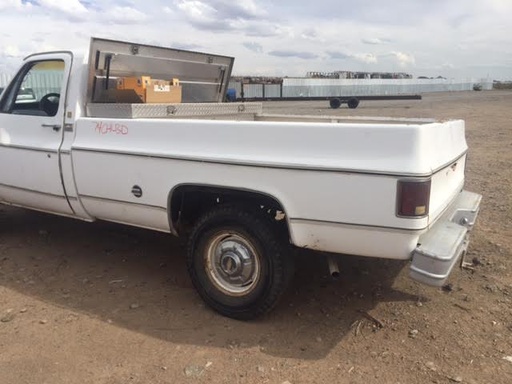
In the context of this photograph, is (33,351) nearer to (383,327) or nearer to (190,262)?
(190,262)

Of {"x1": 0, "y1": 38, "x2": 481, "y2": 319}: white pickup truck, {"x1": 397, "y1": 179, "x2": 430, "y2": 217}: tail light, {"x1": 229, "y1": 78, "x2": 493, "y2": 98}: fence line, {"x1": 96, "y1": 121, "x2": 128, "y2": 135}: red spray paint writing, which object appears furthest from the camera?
{"x1": 229, "y1": 78, "x2": 493, "y2": 98}: fence line

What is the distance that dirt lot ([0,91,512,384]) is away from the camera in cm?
321

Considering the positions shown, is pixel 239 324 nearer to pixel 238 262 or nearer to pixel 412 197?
pixel 238 262

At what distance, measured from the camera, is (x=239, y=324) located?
3.80 metres

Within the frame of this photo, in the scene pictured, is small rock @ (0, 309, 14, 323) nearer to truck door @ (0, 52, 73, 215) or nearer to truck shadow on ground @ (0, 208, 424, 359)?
truck shadow on ground @ (0, 208, 424, 359)

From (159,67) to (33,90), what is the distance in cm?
131

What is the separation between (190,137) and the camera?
3.80m

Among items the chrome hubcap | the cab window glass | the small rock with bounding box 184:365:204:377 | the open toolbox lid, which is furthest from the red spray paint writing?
the small rock with bounding box 184:365:204:377

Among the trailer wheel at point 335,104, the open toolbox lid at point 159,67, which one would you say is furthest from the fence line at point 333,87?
the open toolbox lid at point 159,67

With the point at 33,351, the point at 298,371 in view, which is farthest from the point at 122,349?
the point at 298,371

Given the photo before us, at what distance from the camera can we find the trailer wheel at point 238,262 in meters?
3.60

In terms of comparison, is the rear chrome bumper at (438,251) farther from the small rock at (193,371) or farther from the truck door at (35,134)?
the truck door at (35,134)

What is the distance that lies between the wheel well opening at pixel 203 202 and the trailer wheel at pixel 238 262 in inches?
3.2

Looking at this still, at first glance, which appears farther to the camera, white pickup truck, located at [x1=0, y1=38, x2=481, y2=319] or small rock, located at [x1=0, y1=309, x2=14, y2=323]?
small rock, located at [x1=0, y1=309, x2=14, y2=323]
